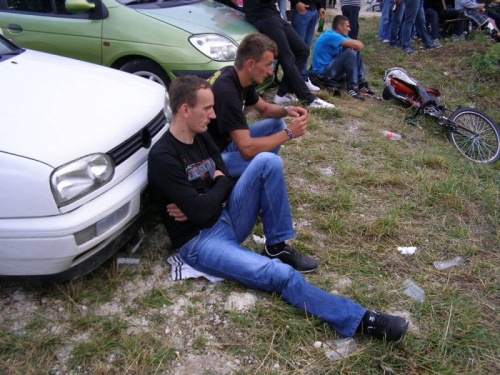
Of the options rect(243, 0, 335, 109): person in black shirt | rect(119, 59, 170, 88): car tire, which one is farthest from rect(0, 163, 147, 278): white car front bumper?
rect(243, 0, 335, 109): person in black shirt

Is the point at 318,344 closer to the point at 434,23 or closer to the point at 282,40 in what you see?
the point at 282,40

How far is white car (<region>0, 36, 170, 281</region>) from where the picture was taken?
202 centimetres

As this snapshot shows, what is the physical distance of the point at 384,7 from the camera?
9.74 meters

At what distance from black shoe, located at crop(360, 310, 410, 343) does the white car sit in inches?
53.4

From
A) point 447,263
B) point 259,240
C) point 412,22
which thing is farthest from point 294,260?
point 412,22

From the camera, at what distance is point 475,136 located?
15.7ft

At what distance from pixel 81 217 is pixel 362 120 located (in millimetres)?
4015

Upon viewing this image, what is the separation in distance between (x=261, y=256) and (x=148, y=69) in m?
2.82

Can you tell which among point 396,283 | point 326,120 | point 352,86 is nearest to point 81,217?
point 396,283

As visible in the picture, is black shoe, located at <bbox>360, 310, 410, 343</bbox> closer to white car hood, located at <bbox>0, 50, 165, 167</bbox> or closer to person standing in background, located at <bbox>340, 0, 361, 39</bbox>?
white car hood, located at <bbox>0, 50, 165, 167</bbox>

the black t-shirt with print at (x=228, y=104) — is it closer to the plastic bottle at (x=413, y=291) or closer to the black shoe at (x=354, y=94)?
the plastic bottle at (x=413, y=291)

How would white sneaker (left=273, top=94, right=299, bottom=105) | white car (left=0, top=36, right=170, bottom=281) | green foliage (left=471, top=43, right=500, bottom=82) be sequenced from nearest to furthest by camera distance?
white car (left=0, top=36, right=170, bottom=281) < white sneaker (left=273, top=94, right=299, bottom=105) < green foliage (left=471, top=43, right=500, bottom=82)

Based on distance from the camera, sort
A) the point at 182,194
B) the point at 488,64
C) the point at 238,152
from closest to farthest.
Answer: the point at 182,194 < the point at 238,152 < the point at 488,64

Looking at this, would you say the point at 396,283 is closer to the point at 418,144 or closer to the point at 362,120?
the point at 418,144
